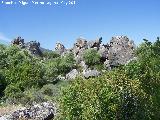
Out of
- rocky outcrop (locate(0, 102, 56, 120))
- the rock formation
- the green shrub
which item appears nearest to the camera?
the green shrub

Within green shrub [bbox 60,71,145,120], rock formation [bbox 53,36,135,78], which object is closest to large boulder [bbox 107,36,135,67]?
rock formation [bbox 53,36,135,78]

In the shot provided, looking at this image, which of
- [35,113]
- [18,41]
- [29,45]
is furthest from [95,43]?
[35,113]

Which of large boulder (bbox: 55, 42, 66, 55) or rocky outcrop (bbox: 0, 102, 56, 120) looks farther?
large boulder (bbox: 55, 42, 66, 55)

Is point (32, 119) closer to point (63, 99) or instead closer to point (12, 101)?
point (63, 99)

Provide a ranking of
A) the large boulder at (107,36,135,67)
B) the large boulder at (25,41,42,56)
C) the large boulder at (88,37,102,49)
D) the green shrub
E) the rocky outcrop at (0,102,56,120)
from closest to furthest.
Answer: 1. the green shrub
2. the rocky outcrop at (0,102,56,120)
3. the large boulder at (107,36,135,67)
4. the large boulder at (88,37,102,49)
5. the large boulder at (25,41,42,56)

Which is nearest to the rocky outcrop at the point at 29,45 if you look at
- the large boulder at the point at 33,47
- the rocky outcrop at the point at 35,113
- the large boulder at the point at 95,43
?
the large boulder at the point at 33,47

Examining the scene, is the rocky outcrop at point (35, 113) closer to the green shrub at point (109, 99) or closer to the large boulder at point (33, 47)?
the green shrub at point (109, 99)

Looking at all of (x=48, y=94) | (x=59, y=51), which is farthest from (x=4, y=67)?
(x=59, y=51)

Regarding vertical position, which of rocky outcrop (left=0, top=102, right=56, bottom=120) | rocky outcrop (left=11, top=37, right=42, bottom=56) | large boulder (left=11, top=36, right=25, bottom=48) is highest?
large boulder (left=11, top=36, right=25, bottom=48)

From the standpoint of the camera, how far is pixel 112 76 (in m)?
33.4

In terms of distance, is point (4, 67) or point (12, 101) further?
point (4, 67)

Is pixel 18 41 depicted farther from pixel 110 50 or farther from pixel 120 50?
pixel 120 50

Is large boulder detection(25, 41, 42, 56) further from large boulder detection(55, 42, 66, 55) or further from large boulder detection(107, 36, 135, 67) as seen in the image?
large boulder detection(107, 36, 135, 67)

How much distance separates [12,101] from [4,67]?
1313 inches
